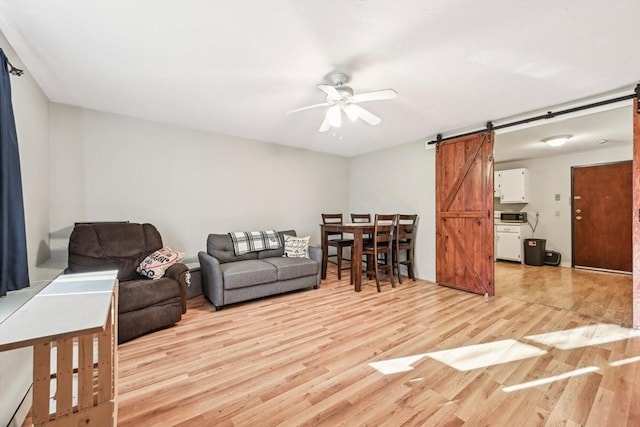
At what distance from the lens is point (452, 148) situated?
12.7ft

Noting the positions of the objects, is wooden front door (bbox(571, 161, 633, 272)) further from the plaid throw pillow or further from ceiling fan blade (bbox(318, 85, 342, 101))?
the plaid throw pillow

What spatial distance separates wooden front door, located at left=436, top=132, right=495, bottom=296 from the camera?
350 centimetres

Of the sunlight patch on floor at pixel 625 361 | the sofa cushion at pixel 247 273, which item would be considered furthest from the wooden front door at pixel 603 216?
the sofa cushion at pixel 247 273

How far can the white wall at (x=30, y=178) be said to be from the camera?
57.8 inches

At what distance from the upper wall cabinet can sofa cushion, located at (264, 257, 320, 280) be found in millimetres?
4722

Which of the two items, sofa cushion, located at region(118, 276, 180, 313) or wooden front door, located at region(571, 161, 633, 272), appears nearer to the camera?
sofa cushion, located at region(118, 276, 180, 313)

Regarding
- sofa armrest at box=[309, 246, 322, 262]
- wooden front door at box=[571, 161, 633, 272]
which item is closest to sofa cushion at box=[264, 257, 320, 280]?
sofa armrest at box=[309, 246, 322, 262]

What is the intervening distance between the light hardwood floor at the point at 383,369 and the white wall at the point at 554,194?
10.5 feet

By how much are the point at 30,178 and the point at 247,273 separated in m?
2.15

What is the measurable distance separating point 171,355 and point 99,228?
163 centimetres

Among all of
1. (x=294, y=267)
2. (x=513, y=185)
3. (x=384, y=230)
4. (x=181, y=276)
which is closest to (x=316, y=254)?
(x=294, y=267)

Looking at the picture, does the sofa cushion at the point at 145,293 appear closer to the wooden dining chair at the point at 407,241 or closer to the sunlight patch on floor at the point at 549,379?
the sunlight patch on floor at the point at 549,379

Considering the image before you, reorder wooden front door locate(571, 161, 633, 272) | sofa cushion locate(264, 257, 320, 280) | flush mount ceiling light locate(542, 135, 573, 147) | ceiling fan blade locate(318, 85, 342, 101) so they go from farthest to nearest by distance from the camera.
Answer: wooden front door locate(571, 161, 633, 272) < flush mount ceiling light locate(542, 135, 573, 147) < sofa cushion locate(264, 257, 320, 280) < ceiling fan blade locate(318, 85, 342, 101)

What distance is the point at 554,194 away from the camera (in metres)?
5.32
